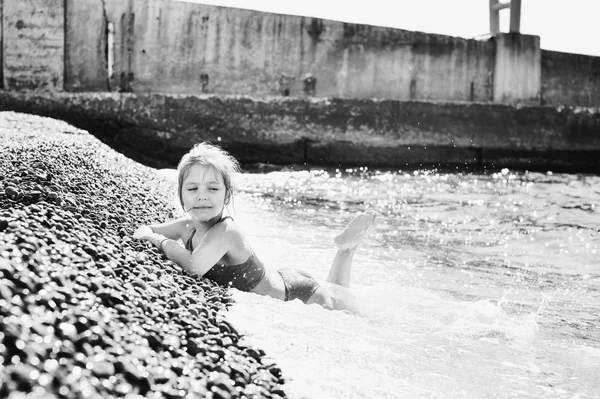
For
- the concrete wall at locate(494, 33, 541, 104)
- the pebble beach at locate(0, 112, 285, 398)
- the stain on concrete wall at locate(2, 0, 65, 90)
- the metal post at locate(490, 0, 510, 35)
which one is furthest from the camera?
the metal post at locate(490, 0, 510, 35)

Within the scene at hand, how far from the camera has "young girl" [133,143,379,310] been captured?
3188mm

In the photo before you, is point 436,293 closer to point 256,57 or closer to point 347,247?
point 347,247

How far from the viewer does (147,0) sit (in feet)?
36.4

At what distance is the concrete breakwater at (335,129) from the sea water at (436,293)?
1.75 meters

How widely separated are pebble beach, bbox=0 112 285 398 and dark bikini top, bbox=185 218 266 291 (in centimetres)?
28

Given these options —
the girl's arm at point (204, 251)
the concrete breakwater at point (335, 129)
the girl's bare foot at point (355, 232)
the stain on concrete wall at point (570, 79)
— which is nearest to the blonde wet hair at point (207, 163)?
the girl's arm at point (204, 251)

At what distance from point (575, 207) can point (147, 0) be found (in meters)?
7.80

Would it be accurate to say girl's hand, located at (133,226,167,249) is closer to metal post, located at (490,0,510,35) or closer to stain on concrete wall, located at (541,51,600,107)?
stain on concrete wall, located at (541,51,600,107)

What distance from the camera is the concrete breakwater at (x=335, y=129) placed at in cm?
1047

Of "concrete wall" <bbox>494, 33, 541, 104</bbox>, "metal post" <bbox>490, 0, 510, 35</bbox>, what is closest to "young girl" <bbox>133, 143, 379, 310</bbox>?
"concrete wall" <bbox>494, 33, 541, 104</bbox>

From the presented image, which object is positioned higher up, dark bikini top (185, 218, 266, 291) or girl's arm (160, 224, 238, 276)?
girl's arm (160, 224, 238, 276)

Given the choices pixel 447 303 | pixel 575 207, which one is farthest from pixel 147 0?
pixel 447 303

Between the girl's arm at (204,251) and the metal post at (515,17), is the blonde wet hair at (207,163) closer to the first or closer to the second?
the girl's arm at (204,251)

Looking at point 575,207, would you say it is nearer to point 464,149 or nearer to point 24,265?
point 464,149
